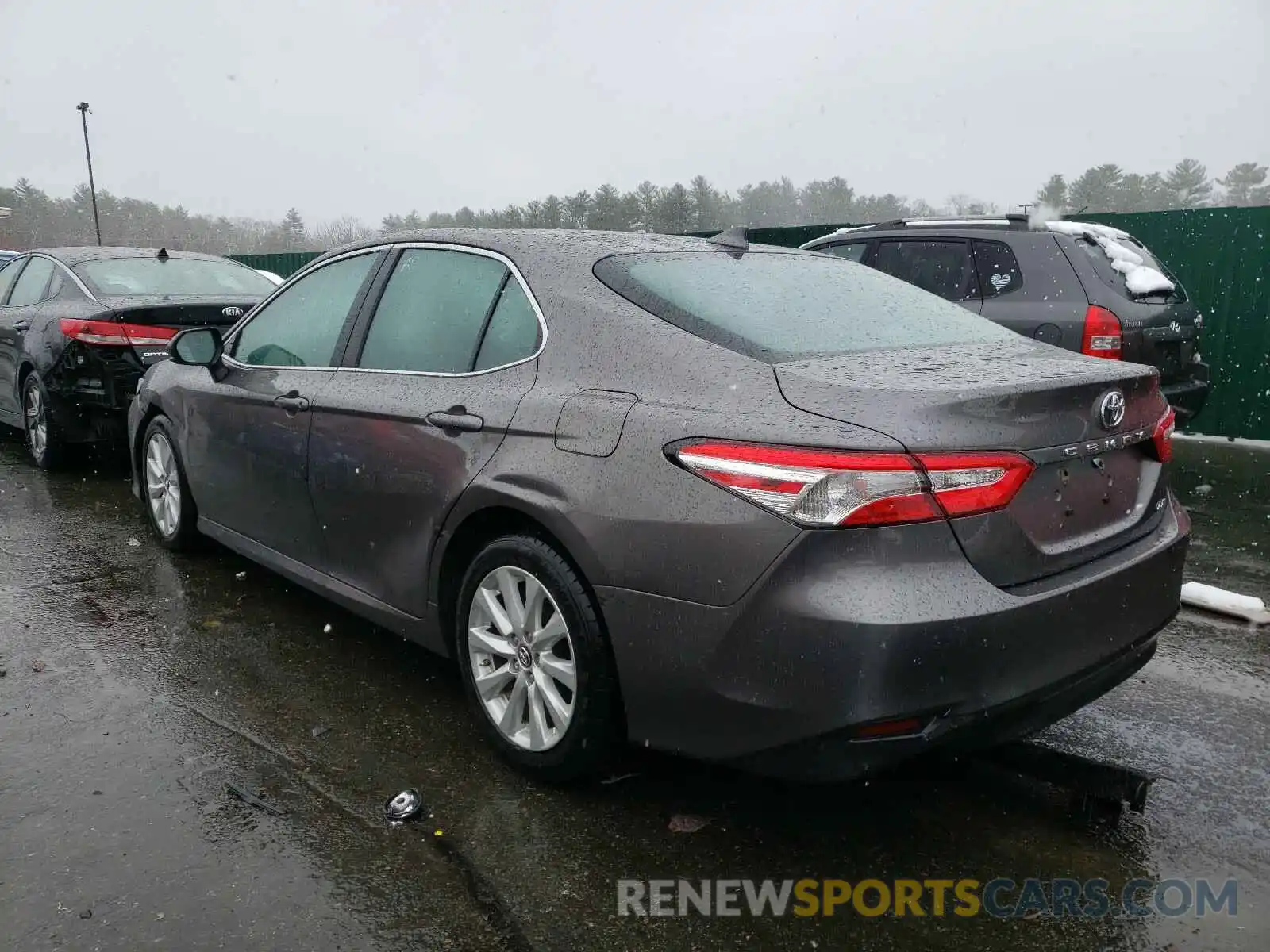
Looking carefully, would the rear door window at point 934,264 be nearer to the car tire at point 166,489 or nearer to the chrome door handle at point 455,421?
the chrome door handle at point 455,421

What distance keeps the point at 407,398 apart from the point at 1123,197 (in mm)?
24210

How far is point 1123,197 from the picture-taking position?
23266 millimetres

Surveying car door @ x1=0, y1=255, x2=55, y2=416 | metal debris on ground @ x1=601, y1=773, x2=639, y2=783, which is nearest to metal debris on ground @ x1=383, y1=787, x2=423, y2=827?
metal debris on ground @ x1=601, y1=773, x2=639, y2=783

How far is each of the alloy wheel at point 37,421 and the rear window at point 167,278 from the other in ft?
3.00

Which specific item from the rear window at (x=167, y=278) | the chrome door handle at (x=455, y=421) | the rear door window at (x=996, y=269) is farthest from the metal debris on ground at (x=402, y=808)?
the rear window at (x=167, y=278)

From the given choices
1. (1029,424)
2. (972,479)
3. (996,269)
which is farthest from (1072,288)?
(972,479)

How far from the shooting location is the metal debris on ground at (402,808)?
108 inches

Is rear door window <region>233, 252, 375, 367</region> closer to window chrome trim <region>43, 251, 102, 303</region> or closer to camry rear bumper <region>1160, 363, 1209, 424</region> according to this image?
window chrome trim <region>43, 251, 102, 303</region>

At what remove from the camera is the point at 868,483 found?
85.4 inches

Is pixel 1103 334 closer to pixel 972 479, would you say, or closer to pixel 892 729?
pixel 972 479

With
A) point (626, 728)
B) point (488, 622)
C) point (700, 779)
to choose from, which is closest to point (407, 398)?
point (488, 622)

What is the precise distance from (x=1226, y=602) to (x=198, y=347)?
4741mm

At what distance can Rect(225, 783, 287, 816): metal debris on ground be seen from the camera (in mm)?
2787

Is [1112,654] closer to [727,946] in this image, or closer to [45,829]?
[727,946]
